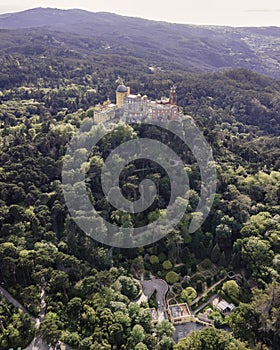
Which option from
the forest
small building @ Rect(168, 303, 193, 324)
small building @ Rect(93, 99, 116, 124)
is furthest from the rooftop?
small building @ Rect(93, 99, 116, 124)

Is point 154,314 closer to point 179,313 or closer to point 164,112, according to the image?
point 179,313

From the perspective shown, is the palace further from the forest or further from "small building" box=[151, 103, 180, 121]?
the forest

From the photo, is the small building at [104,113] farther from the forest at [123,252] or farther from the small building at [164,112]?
the small building at [164,112]

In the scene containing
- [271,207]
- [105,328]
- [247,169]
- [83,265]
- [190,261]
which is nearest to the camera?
[105,328]

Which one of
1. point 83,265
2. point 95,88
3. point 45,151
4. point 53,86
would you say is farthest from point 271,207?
point 53,86

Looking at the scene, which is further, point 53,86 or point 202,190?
point 53,86

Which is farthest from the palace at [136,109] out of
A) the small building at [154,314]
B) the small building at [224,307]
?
the small building at [154,314]

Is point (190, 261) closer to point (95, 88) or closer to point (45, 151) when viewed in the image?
point (45, 151)
